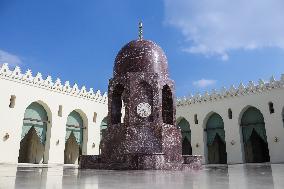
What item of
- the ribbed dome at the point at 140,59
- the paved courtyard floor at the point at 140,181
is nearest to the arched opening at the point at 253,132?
the ribbed dome at the point at 140,59

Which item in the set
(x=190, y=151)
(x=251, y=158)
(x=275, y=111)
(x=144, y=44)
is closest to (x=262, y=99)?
(x=275, y=111)

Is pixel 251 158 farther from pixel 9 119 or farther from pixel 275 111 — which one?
pixel 9 119

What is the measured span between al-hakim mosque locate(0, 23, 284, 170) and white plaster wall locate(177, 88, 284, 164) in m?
0.08

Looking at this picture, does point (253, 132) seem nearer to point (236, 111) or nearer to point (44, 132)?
point (236, 111)

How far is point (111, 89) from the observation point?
8828 millimetres

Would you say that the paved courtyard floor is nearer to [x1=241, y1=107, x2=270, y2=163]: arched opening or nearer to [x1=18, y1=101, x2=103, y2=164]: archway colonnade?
[x1=18, y1=101, x2=103, y2=164]: archway colonnade

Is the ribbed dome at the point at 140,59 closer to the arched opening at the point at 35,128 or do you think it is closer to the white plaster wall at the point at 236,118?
the arched opening at the point at 35,128

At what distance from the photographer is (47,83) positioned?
74.1 feet

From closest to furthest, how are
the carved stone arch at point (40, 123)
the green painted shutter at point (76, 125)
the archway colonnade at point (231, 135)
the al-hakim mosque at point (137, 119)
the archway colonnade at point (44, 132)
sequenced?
the al-hakim mosque at point (137, 119) → the carved stone arch at point (40, 123) → the archway colonnade at point (44, 132) → the archway colonnade at point (231, 135) → the green painted shutter at point (76, 125)

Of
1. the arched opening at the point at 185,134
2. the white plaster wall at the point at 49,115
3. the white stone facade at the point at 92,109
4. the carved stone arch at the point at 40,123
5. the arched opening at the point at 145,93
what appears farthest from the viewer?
the arched opening at the point at 185,134

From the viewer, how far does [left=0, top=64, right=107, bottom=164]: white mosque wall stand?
19.5 meters

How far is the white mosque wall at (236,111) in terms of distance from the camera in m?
22.1

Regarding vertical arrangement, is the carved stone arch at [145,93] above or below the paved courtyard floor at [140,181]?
above

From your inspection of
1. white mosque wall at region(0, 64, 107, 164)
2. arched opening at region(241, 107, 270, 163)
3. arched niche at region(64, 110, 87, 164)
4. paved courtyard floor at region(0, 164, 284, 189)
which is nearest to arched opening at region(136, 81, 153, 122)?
paved courtyard floor at region(0, 164, 284, 189)
